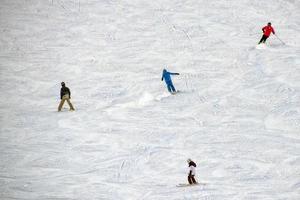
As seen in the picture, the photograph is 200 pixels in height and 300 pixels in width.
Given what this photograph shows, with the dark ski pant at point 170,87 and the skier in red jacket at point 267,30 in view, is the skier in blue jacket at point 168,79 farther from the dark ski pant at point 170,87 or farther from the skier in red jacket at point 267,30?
the skier in red jacket at point 267,30

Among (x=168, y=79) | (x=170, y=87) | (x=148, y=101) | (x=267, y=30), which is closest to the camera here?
(x=148, y=101)

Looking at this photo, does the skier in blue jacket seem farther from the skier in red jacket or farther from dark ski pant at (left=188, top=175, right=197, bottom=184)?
dark ski pant at (left=188, top=175, right=197, bottom=184)

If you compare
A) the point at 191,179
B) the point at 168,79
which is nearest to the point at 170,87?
the point at 168,79

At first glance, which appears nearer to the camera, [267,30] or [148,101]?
[148,101]

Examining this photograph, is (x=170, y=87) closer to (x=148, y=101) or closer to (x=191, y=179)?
(x=148, y=101)

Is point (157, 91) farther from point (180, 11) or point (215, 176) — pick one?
point (180, 11)

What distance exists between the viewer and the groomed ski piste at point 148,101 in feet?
47.9

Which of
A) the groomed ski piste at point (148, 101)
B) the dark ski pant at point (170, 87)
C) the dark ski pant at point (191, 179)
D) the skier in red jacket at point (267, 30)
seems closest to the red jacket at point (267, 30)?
the skier in red jacket at point (267, 30)

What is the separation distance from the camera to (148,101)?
2189 centimetres

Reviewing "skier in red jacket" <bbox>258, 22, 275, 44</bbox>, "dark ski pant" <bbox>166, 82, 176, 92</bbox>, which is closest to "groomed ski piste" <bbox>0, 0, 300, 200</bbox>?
"dark ski pant" <bbox>166, 82, 176, 92</bbox>

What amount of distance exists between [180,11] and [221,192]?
24744 millimetres

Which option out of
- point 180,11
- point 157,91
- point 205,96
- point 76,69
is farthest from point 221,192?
point 180,11

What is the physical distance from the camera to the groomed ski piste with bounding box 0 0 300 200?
1459 centimetres

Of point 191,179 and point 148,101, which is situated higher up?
point 148,101
